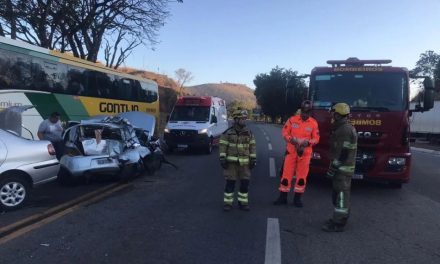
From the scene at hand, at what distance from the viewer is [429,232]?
6.38 meters

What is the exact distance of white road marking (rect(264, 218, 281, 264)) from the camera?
4.94 m

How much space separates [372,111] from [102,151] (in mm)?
5858

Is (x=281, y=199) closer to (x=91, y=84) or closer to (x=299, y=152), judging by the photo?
(x=299, y=152)

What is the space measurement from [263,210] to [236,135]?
1.35 meters

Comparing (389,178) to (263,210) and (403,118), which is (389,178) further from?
(263,210)

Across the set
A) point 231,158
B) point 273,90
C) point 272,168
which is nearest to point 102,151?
point 231,158

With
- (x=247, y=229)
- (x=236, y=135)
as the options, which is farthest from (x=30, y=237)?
(x=236, y=135)

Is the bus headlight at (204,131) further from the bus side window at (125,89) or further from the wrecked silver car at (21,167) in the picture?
the wrecked silver car at (21,167)

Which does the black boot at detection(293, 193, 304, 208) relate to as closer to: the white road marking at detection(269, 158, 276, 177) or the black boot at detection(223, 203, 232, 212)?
the black boot at detection(223, 203, 232, 212)

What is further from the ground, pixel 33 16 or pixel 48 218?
pixel 33 16

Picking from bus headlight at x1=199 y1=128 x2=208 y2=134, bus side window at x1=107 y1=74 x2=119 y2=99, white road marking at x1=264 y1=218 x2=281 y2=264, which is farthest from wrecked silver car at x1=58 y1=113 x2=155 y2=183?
bus side window at x1=107 y1=74 x2=119 y2=99

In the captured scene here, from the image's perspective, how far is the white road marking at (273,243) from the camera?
494cm

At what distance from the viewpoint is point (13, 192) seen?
23.6ft

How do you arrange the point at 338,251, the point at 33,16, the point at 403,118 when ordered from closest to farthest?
the point at 338,251
the point at 403,118
the point at 33,16
